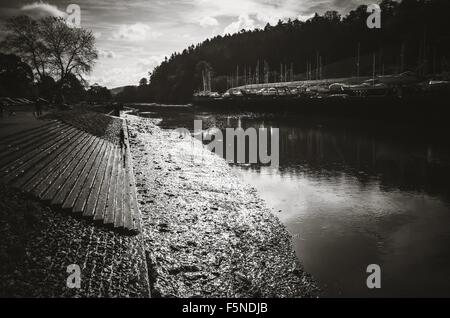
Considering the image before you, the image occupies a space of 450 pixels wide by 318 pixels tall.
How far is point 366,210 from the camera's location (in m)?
13.0

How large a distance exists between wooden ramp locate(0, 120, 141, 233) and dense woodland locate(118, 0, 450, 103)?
344 ft

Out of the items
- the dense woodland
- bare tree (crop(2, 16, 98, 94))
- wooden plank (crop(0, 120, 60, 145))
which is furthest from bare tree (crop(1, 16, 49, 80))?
the dense woodland

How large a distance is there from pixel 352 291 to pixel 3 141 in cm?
1368

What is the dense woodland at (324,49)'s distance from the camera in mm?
117375

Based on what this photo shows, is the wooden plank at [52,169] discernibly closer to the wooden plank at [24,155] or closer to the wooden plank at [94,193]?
the wooden plank at [24,155]

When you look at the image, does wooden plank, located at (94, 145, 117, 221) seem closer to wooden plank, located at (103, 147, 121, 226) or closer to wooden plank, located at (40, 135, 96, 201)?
wooden plank, located at (103, 147, 121, 226)

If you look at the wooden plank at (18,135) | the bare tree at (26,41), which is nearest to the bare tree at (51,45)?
the bare tree at (26,41)

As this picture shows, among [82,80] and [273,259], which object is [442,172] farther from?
[82,80]

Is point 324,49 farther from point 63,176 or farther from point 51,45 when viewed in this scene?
point 63,176

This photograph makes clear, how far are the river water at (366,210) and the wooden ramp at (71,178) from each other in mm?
5658

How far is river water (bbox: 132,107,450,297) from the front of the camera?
857 cm
